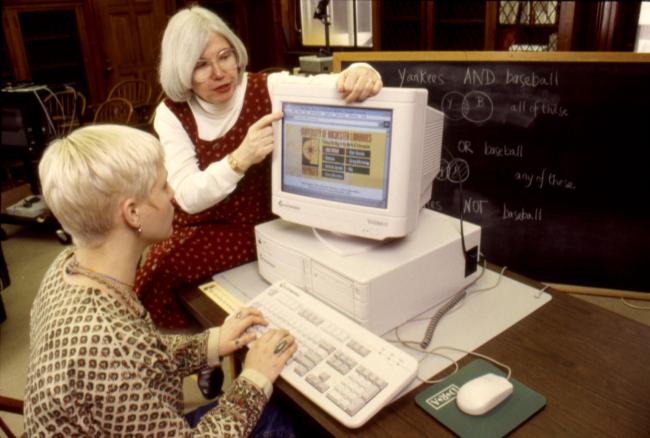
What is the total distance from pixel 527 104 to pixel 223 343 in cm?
115

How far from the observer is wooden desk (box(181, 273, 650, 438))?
0.88 metres

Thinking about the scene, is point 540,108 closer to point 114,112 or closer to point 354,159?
point 354,159

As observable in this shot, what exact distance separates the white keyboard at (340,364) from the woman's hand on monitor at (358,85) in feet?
1.46

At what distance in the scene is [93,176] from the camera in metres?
0.91

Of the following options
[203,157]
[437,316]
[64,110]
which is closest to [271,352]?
[437,316]

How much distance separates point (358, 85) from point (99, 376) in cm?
74

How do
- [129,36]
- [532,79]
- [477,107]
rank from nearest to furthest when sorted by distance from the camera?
[532,79]
[477,107]
[129,36]

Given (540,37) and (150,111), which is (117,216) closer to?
(540,37)

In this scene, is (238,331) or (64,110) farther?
(64,110)

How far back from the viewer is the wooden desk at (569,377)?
0.88 metres

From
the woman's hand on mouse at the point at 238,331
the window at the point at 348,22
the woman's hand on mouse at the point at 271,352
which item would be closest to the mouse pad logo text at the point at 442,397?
the woman's hand on mouse at the point at 271,352

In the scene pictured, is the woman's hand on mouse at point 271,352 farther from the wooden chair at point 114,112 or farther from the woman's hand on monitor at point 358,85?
the wooden chair at point 114,112

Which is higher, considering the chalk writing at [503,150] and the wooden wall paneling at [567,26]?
the wooden wall paneling at [567,26]

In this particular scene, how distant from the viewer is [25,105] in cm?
362
